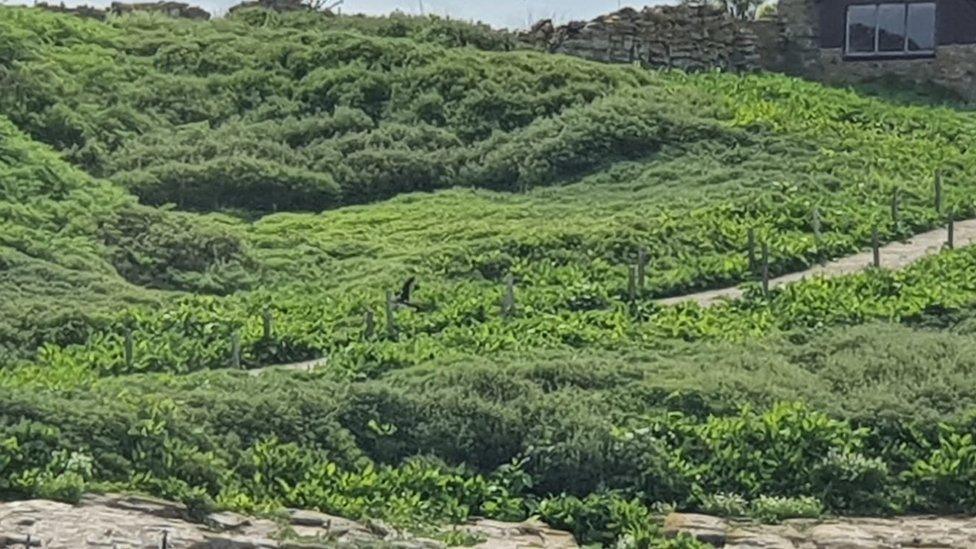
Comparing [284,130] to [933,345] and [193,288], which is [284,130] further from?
[933,345]

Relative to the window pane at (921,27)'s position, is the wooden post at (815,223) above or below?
below

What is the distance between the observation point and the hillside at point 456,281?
19.8 metres

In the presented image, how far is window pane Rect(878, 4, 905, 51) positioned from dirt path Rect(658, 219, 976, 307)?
11637mm

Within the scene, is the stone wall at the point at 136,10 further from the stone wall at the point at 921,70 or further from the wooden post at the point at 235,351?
the wooden post at the point at 235,351

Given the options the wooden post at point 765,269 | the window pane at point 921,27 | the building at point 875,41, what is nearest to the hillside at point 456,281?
the wooden post at point 765,269

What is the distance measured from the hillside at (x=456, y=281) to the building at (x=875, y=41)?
6.22ft

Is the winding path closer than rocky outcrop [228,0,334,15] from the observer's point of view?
Yes

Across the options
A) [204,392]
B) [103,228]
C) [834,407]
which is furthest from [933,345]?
[103,228]

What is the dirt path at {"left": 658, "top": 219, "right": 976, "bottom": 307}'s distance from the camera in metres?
26.6

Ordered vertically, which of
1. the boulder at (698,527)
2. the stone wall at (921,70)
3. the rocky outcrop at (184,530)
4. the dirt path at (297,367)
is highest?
the stone wall at (921,70)

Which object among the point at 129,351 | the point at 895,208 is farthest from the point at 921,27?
the point at 129,351

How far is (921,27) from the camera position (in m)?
41.8

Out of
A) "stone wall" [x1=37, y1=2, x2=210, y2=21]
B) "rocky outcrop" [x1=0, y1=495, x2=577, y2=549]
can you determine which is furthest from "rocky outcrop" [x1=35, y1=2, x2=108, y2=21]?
"rocky outcrop" [x1=0, y1=495, x2=577, y2=549]

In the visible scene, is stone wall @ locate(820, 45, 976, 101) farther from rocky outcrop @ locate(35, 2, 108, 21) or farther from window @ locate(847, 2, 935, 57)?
rocky outcrop @ locate(35, 2, 108, 21)
